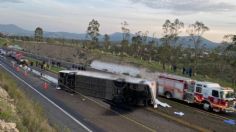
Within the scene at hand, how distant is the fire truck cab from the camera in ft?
114

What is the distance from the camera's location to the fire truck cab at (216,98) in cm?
3466

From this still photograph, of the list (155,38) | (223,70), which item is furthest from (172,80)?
(155,38)

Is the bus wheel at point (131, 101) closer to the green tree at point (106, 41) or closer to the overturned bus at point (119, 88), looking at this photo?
the overturned bus at point (119, 88)

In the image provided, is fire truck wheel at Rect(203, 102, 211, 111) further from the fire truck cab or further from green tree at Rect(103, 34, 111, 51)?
green tree at Rect(103, 34, 111, 51)

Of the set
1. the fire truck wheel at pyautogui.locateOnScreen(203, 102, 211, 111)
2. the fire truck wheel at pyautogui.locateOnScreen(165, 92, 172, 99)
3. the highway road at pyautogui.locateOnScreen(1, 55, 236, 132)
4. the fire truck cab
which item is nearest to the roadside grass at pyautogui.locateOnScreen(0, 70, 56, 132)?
the highway road at pyautogui.locateOnScreen(1, 55, 236, 132)

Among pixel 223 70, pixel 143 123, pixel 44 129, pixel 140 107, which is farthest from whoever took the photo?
pixel 223 70

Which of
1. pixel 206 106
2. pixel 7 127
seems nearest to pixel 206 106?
pixel 206 106

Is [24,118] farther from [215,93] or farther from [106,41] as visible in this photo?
[106,41]

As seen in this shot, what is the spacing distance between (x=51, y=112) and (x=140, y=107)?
7813 millimetres

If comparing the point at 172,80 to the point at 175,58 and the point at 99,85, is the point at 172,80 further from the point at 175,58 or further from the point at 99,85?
the point at 175,58

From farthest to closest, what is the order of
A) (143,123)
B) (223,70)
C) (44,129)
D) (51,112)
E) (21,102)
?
(223,70) < (51,112) < (143,123) < (21,102) < (44,129)

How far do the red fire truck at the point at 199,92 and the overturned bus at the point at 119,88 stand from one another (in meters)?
5.28

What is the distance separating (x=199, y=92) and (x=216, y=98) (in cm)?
213

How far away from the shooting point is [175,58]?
84750 millimetres
